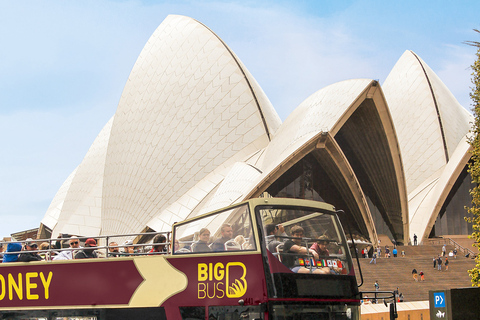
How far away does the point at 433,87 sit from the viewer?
41938mm

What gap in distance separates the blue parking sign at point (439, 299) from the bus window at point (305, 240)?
84.8 inches

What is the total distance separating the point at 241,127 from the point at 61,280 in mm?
26620

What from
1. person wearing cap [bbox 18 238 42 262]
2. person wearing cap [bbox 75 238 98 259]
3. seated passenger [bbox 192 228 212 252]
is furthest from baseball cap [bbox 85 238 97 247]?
seated passenger [bbox 192 228 212 252]

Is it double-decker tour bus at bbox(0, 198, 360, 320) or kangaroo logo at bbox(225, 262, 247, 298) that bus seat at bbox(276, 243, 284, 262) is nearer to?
double-decker tour bus at bbox(0, 198, 360, 320)

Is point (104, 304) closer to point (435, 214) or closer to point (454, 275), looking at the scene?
point (454, 275)

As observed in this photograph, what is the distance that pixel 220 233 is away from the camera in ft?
20.7

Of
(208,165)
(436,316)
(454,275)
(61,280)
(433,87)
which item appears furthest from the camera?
(433,87)

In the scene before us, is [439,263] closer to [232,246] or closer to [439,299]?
[439,299]

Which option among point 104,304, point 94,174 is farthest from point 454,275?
point 94,174

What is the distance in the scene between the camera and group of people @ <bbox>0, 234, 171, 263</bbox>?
6.97 meters

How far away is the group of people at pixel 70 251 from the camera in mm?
6973

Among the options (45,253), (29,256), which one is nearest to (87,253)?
(45,253)

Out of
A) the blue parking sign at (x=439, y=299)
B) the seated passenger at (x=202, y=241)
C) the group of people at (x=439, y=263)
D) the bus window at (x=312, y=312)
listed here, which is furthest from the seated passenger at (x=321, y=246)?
the group of people at (x=439, y=263)

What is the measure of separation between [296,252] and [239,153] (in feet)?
86.4
